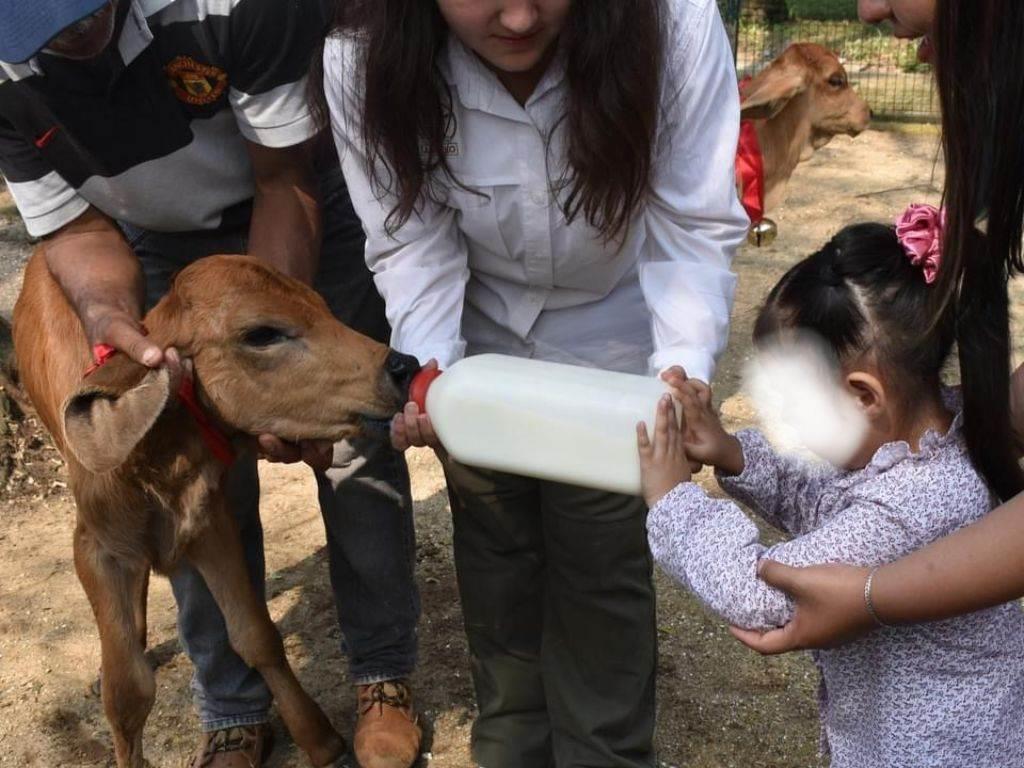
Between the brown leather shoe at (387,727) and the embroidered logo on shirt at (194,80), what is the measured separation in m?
1.78

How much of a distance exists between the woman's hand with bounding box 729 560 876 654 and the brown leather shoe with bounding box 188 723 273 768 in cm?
223

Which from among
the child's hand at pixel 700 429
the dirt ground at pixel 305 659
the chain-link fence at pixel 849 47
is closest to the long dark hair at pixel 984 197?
the child's hand at pixel 700 429

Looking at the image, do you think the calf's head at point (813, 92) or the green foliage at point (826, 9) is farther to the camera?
the green foliage at point (826, 9)

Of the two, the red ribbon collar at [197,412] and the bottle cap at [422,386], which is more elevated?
the bottle cap at [422,386]

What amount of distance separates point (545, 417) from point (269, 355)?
0.97 m

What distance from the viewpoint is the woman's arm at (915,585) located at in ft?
6.81

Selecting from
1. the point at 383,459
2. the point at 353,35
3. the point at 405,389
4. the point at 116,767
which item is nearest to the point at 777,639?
the point at 405,389

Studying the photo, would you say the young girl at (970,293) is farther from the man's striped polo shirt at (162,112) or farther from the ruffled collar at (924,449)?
the man's striped polo shirt at (162,112)

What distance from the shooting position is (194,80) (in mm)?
3611

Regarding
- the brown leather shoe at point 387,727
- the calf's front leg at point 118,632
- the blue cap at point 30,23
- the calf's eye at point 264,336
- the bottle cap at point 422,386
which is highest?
the blue cap at point 30,23

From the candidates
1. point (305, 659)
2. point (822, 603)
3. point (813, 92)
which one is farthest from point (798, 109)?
point (822, 603)

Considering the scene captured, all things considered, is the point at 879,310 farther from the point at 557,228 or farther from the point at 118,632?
the point at 118,632

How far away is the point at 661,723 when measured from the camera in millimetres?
4191

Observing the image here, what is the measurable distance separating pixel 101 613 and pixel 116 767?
0.66m
